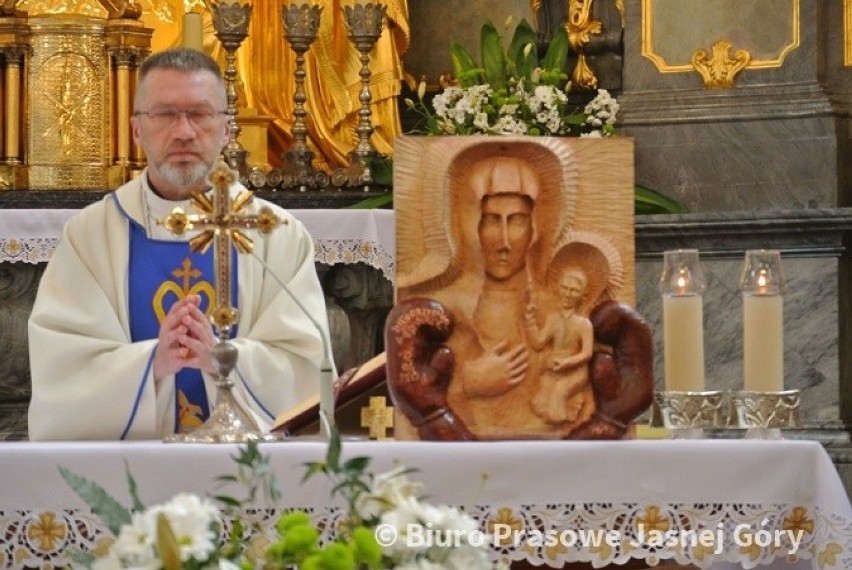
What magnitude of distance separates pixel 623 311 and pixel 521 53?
4.54m

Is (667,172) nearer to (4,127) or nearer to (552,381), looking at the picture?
(4,127)

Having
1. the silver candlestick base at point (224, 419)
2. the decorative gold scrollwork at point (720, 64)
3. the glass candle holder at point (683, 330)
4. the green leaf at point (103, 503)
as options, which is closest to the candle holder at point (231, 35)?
the decorative gold scrollwork at point (720, 64)

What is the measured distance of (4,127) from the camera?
27.6ft

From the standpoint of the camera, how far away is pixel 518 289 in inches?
138

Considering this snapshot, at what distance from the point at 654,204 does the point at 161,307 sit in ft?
10.1

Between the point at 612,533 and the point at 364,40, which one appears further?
the point at 364,40

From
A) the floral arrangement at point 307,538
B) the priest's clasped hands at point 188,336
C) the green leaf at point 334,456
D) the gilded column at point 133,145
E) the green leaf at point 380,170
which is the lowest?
the floral arrangement at point 307,538

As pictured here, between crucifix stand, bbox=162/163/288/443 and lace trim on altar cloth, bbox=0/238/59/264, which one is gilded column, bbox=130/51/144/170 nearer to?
lace trim on altar cloth, bbox=0/238/59/264

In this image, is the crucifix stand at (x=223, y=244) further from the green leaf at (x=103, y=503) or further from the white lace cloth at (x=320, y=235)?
the white lace cloth at (x=320, y=235)

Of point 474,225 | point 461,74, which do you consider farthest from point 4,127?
point 474,225

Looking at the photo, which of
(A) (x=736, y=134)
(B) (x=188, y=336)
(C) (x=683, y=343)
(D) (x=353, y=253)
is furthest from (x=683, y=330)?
(A) (x=736, y=134)

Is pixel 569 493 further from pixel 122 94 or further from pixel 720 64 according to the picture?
pixel 122 94

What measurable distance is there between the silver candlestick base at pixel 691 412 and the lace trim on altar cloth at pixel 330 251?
10.6 feet

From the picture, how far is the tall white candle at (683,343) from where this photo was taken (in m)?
3.71
